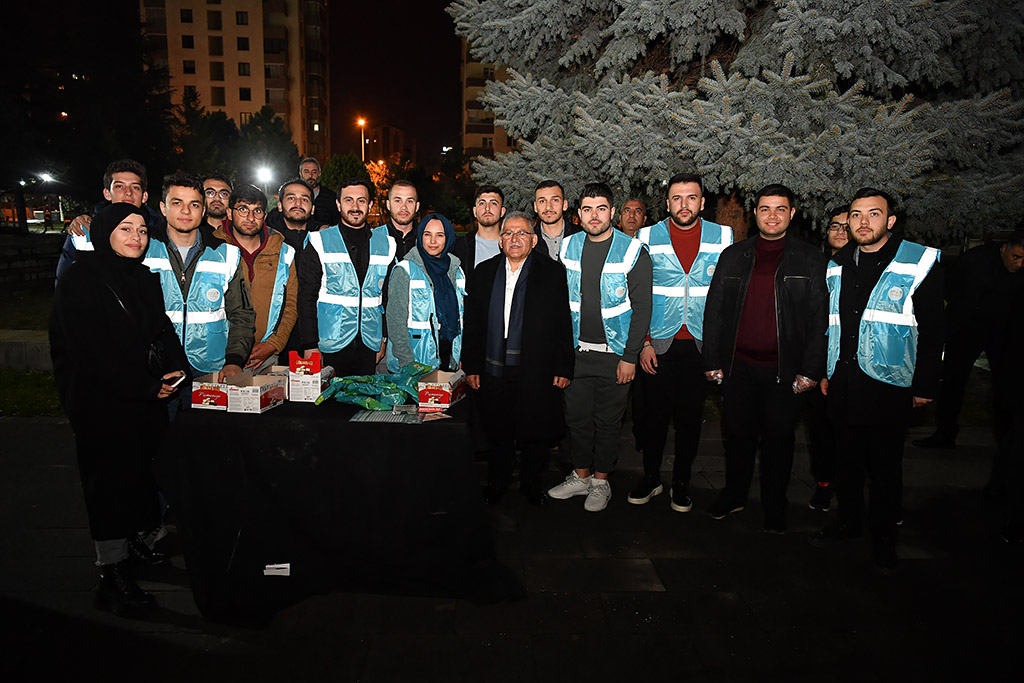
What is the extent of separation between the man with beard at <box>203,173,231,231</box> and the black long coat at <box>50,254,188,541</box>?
58.5 inches

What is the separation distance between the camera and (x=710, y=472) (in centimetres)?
538

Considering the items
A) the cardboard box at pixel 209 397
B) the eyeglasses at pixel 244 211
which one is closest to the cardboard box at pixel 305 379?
the cardboard box at pixel 209 397

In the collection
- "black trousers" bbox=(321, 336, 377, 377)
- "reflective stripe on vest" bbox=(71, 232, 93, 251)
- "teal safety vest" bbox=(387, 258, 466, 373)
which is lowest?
"black trousers" bbox=(321, 336, 377, 377)

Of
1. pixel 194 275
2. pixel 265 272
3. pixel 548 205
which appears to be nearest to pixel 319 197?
pixel 265 272

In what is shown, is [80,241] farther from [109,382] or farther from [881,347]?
[881,347]

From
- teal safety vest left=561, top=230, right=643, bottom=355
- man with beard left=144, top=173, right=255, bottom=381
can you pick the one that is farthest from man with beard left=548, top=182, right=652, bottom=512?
man with beard left=144, top=173, right=255, bottom=381

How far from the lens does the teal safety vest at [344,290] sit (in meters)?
4.70

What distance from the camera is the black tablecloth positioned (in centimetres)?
310

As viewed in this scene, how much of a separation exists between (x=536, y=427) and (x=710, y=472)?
197cm

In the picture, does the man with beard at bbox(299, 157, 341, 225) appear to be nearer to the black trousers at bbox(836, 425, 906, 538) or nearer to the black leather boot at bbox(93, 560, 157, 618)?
the black leather boot at bbox(93, 560, 157, 618)

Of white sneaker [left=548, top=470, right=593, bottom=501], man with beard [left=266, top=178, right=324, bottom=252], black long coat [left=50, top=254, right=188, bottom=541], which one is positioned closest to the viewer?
black long coat [left=50, top=254, right=188, bottom=541]

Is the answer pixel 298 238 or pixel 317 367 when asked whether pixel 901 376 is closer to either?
pixel 317 367

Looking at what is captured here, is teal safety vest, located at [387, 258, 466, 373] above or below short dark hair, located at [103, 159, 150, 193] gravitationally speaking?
below

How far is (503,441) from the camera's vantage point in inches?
180
